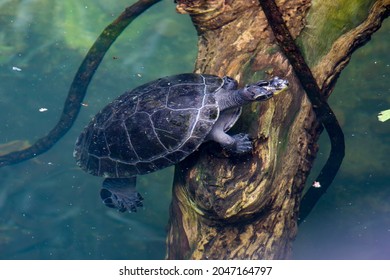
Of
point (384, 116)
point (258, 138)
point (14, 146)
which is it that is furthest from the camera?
point (14, 146)

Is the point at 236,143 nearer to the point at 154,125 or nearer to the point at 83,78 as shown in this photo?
the point at 154,125

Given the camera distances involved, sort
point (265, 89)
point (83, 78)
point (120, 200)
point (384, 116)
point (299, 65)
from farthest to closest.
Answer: point (83, 78) < point (384, 116) < point (120, 200) < point (299, 65) < point (265, 89)

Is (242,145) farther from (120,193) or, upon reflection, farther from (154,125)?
(120,193)

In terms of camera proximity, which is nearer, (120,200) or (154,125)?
(154,125)

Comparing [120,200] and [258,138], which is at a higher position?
[258,138]

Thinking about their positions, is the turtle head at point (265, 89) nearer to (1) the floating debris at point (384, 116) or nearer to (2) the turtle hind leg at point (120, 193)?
(2) the turtle hind leg at point (120, 193)

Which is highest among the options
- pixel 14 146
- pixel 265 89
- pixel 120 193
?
pixel 265 89

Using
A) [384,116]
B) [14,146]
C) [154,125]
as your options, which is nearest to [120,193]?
[154,125]

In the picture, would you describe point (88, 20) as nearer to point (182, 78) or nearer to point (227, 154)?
point (182, 78)

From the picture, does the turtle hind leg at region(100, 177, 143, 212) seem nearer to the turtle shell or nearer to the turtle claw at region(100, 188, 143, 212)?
the turtle claw at region(100, 188, 143, 212)
